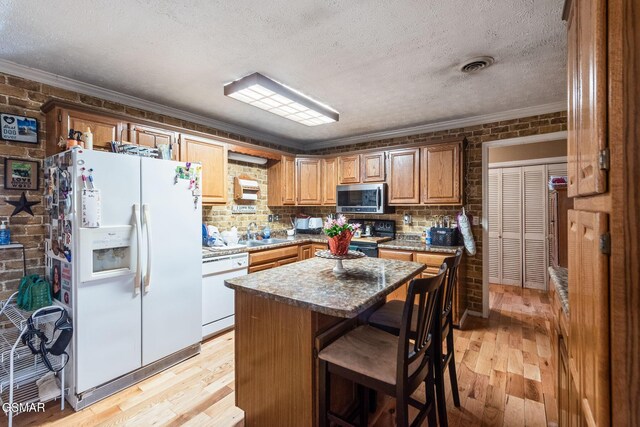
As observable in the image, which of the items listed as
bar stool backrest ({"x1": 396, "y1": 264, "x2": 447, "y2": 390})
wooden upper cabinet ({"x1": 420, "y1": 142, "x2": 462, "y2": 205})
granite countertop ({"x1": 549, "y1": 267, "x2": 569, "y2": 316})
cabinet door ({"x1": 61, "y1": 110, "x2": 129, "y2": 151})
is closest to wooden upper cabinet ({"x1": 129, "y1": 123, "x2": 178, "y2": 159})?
cabinet door ({"x1": 61, "y1": 110, "x2": 129, "y2": 151})

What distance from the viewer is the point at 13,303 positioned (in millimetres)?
2254

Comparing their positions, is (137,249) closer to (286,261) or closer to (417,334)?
(286,261)

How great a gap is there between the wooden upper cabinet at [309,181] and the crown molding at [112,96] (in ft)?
2.67

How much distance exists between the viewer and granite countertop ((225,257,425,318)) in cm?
139

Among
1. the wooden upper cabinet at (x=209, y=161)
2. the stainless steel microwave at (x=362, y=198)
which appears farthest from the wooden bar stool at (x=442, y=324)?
the wooden upper cabinet at (x=209, y=161)

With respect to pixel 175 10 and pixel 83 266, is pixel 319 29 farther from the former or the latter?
pixel 83 266

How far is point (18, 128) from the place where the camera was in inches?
89.8

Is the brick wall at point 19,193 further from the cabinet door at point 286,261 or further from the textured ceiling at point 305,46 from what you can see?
the cabinet door at point 286,261

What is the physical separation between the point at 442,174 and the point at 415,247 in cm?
98

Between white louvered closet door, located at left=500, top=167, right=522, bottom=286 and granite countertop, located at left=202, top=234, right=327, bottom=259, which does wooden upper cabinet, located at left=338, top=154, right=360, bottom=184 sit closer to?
granite countertop, located at left=202, top=234, right=327, bottom=259

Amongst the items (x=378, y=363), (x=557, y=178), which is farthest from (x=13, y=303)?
(x=557, y=178)

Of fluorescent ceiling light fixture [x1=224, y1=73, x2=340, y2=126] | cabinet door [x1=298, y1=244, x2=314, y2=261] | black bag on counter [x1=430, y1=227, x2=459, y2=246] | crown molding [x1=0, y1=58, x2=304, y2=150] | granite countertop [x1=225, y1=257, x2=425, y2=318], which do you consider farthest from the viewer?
cabinet door [x1=298, y1=244, x2=314, y2=261]

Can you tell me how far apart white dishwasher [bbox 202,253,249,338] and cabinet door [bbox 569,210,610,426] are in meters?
2.82

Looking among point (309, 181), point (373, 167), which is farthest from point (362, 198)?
point (309, 181)
